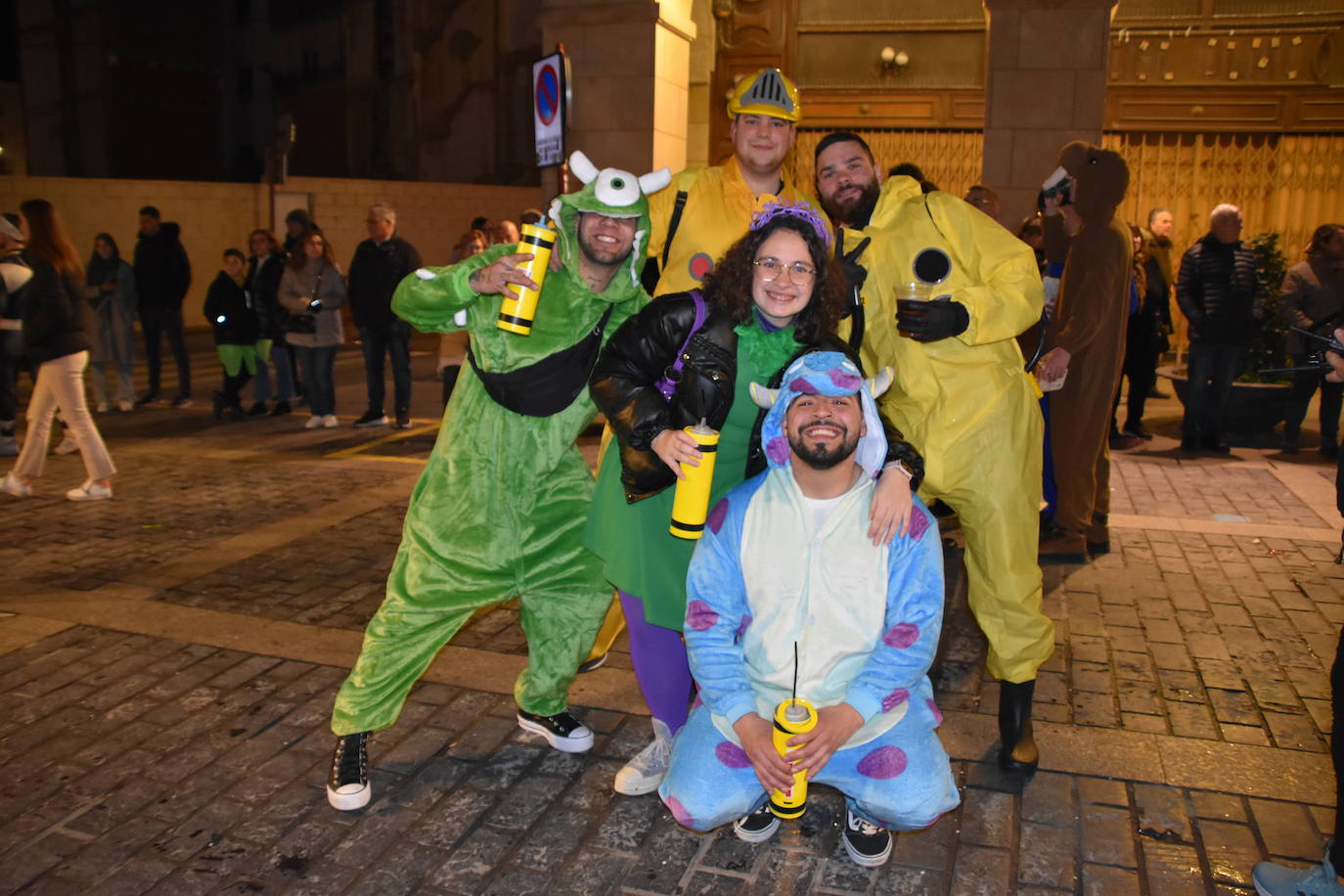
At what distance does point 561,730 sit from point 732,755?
3.29ft

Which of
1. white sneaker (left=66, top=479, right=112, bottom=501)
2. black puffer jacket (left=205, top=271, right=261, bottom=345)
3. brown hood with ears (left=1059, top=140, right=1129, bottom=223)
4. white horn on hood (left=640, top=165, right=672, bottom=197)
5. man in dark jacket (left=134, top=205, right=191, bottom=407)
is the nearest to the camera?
white horn on hood (left=640, top=165, right=672, bottom=197)

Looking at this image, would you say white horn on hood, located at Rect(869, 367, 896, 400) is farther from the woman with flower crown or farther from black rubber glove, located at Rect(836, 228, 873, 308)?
black rubber glove, located at Rect(836, 228, 873, 308)

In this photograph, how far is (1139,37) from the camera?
13.0 metres

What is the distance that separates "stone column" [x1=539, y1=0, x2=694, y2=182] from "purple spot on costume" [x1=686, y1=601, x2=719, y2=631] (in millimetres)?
6399

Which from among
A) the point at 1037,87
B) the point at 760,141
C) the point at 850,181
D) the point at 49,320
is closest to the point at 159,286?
the point at 49,320

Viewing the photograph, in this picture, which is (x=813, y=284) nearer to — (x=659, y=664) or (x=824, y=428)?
(x=824, y=428)

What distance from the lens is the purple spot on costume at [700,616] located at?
3.02m

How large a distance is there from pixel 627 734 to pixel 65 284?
5588 mm

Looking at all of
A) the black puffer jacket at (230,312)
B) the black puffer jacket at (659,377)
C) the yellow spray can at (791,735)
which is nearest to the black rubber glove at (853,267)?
the black puffer jacket at (659,377)

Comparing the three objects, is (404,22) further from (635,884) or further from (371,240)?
(635,884)

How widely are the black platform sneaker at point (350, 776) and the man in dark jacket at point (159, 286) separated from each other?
8409 mm

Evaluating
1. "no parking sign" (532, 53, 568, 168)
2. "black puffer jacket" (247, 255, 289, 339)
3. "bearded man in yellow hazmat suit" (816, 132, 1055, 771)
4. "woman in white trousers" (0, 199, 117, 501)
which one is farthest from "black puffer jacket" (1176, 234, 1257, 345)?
"woman in white trousers" (0, 199, 117, 501)

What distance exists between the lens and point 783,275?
308 cm

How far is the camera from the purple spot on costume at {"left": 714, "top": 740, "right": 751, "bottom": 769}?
2973mm
